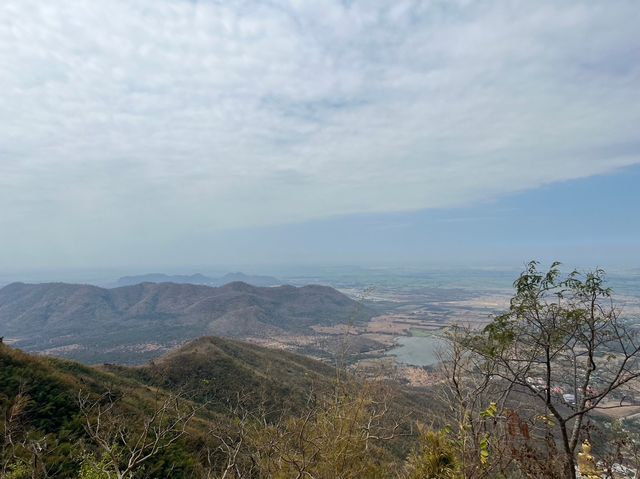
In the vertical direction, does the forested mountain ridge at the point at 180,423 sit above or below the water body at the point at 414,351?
above

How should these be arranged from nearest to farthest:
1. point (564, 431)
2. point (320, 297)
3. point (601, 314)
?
point (564, 431) < point (601, 314) < point (320, 297)

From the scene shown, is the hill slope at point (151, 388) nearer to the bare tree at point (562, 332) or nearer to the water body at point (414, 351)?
the bare tree at point (562, 332)

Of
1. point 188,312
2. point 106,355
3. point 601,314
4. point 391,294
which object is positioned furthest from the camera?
point 391,294

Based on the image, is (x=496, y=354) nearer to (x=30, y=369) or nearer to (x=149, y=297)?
(x=30, y=369)

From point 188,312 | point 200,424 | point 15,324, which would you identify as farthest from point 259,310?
point 200,424

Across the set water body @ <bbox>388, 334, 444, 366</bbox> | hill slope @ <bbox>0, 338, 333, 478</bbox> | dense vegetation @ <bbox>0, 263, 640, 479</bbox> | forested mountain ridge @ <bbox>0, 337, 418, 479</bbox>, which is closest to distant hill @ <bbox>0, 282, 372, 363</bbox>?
water body @ <bbox>388, 334, 444, 366</bbox>

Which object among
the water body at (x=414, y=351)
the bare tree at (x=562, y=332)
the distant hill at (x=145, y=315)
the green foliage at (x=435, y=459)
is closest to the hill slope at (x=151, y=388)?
the green foliage at (x=435, y=459)

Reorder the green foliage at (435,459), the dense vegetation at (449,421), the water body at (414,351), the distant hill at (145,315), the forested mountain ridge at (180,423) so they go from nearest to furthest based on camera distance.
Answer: the green foliage at (435,459), the dense vegetation at (449,421), the forested mountain ridge at (180,423), the water body at (414,351), the distant hill at (145,315)
